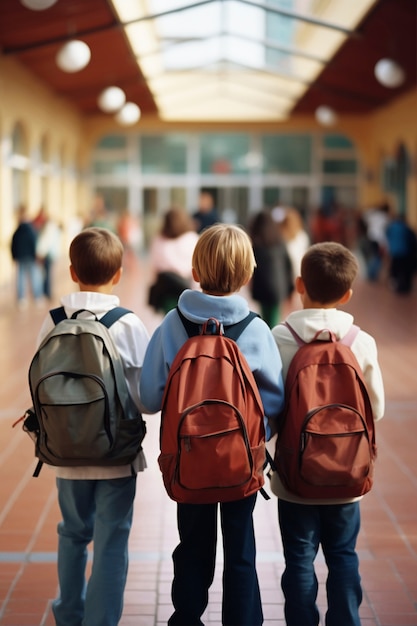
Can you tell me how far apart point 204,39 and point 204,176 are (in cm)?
1157

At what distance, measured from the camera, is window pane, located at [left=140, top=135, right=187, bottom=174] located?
29125mm

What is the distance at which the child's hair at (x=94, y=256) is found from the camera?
280 cm

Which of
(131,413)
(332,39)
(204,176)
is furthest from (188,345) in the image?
(204,176)

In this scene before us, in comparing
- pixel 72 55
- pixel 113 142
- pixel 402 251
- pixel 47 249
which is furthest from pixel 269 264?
pixel 113 142

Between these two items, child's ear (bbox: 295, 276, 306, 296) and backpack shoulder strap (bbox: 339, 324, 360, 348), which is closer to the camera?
backpack shoulder strap (bbox: 339, 324, 360, 348)

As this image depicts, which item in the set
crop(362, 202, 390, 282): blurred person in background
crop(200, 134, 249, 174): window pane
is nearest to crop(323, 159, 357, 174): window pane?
crop(200, 134, 249, 174): window pane

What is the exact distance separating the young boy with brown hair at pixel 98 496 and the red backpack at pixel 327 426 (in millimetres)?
474

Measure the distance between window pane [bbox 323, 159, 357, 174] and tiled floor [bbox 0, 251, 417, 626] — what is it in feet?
75.9

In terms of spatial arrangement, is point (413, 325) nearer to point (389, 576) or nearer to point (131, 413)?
point (389, 576)

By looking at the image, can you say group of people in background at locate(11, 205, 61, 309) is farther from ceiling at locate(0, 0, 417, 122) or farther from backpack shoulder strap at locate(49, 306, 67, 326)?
backpack shoulder strap at locate(49, 306, 67, 326)

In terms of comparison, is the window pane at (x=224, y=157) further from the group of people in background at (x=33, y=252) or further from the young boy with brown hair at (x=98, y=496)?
the young boy with brown hair at (x=98, y=496)

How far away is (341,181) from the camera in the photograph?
29312 millimetres

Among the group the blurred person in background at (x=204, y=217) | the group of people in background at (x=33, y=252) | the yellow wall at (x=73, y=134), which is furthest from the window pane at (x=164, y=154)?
the blurred person in background at (x=204, y=217)

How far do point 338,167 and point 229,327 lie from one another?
27416 mm
